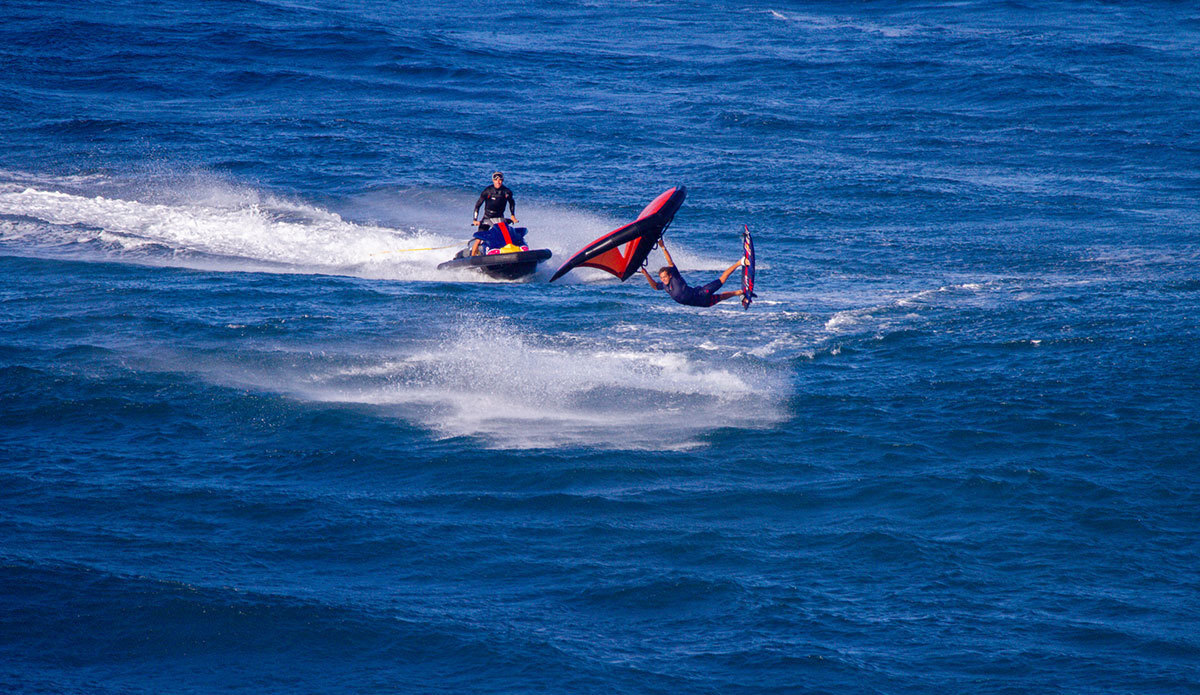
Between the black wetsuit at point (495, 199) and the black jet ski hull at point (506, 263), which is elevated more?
the black wetsuit at point (495, 199)

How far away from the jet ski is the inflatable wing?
8909mm

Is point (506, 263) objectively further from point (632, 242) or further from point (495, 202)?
point (632, 242)

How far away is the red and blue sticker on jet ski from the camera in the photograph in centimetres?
2183

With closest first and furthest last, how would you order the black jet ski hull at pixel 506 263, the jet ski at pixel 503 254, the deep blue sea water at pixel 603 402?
the deep blue sea water at pixel 603 402 → the jet ski at pixel 503 254 → the black jet ski hull at pixel 506 263

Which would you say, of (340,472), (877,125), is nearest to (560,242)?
(340,472)

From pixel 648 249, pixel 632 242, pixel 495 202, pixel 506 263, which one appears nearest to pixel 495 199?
pixel 495 202

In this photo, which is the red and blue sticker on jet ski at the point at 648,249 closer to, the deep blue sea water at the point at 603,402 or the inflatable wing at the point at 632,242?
the inflatable wing at the point at 632,242

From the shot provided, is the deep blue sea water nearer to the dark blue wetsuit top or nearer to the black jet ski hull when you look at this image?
the black jet ski hull

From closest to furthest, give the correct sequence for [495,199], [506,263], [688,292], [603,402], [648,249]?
[688,292], [648,249], [603,402], [495,199], [506,263]

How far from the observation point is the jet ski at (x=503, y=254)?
31.9 metres

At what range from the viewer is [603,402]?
87.8 ft

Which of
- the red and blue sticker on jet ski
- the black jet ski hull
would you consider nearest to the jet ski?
the black jet ski hull

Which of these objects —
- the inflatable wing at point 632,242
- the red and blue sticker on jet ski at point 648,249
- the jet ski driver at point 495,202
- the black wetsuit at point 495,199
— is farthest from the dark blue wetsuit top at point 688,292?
the black wetsuit at point 495,199

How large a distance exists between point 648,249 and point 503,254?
9.88 metres
